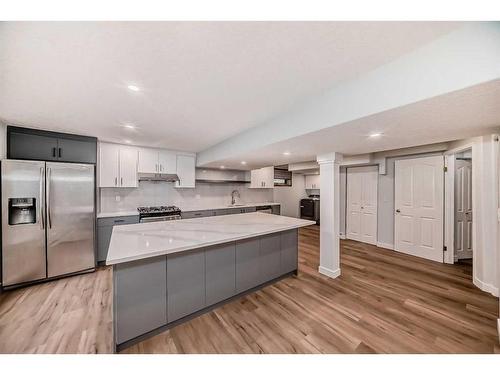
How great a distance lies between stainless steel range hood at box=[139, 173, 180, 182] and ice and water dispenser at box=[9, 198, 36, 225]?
5.05ft

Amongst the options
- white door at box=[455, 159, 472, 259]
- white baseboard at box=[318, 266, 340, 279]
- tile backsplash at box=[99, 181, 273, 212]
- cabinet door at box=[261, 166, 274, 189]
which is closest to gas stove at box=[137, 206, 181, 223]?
tile backsplash at box=[99, 181, 273, 212]

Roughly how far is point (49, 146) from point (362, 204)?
20.2 feet

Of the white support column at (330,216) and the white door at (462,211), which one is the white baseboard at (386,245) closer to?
the white door at (462,211)

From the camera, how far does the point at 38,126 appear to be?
2666 mm

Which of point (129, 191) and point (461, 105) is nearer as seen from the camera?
point (461, 105)

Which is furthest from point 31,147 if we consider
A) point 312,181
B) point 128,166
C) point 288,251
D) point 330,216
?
point 312,181

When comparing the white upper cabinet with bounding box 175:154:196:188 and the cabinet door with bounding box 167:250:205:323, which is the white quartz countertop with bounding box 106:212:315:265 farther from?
the white upper cabinet with bounding box 175:154:196:188

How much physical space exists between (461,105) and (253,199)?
16.8ft

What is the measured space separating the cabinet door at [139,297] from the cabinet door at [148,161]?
109 inches

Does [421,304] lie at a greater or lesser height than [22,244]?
lesser

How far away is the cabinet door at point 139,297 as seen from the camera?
1.56m
